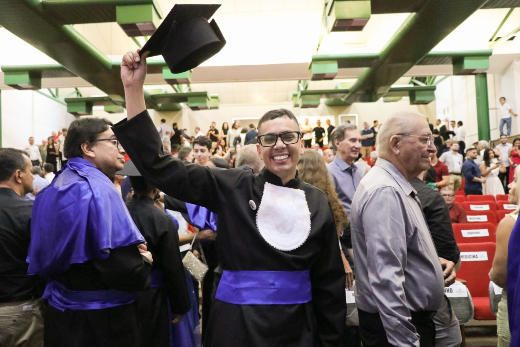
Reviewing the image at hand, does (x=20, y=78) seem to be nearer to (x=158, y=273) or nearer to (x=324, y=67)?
(x=324, y=67)

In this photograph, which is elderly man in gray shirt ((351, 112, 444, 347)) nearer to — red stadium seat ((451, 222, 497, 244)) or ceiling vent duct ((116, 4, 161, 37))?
red stadium seat ((451, 222, 497, 244))

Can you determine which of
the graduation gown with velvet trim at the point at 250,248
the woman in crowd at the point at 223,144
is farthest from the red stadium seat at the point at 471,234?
the woman in crowd at the point at 223,144

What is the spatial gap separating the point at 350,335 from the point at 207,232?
1.17 meters

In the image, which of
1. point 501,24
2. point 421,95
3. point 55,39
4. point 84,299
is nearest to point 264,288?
point 84,299

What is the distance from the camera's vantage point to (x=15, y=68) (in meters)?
11.7

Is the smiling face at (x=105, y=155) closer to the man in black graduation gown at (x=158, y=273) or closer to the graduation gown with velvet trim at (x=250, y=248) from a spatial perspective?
the man in black graduation gown at (x=158, y=273)

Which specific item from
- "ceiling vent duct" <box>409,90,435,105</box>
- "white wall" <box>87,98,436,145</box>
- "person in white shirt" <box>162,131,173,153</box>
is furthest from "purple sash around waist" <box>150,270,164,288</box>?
"white wall" <box>87,98,436,145</box>

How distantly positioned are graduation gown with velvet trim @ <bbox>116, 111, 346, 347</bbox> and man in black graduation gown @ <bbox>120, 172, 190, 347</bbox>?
0.96 meters

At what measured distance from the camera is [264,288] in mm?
1598

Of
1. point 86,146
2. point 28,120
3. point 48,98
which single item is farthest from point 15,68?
point 86,146

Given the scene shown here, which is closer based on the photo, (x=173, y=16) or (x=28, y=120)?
(x=173, y=16)

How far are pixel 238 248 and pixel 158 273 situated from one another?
120 cm

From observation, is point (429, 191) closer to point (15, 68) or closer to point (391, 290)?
point (391, 290)

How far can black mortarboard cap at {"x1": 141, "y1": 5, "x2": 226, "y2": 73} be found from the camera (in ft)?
4.79
